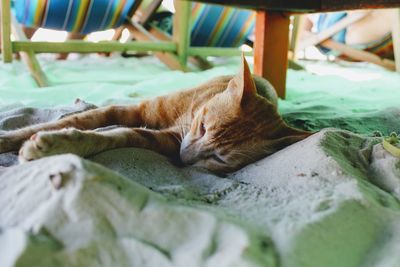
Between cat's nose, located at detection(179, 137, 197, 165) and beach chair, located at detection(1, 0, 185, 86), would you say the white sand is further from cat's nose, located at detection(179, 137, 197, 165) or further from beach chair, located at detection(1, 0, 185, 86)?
beach chair, located at detection(1, 0, 185, 86)

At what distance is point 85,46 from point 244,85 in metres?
2.58

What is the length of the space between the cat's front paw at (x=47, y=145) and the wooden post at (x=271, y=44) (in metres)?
1.82

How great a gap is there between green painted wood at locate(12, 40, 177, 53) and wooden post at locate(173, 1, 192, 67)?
0.23 ft

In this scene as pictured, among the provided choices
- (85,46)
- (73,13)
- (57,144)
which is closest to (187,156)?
(57,144)

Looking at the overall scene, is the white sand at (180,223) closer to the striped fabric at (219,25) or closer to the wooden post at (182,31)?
the wooden post at (182,31)

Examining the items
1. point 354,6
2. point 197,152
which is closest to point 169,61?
point 354,6

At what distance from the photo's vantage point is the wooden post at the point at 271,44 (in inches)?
108

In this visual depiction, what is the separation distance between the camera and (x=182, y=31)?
14.2 feet

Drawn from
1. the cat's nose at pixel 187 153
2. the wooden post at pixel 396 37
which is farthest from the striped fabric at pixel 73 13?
the wooden post at pixel 396 37

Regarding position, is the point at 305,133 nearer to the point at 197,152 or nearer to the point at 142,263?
the point at 197,152

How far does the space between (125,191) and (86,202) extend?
8 centimetres

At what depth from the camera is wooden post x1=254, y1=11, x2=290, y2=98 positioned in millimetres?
2754

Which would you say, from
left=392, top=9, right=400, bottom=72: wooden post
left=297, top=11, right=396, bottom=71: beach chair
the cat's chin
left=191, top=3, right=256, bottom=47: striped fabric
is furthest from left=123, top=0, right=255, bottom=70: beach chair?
the cat's chin

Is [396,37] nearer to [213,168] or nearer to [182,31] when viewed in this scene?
[182,31]
